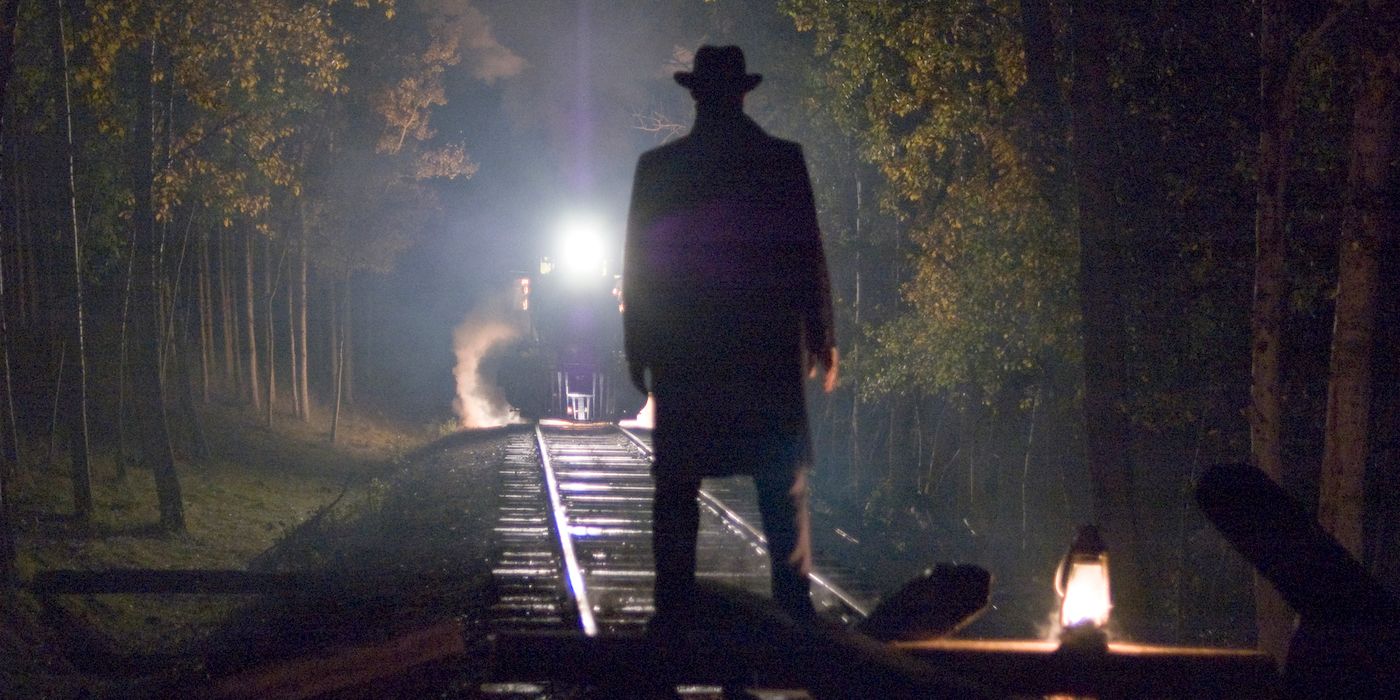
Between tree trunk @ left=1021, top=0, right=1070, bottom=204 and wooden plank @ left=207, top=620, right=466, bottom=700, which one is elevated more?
tree trunk @ left=1021, top=0, right=1070, bottom=204

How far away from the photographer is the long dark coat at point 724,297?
12.0ft

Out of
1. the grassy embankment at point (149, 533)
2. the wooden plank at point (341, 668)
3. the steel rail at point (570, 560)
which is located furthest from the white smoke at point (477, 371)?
the wooden plank at point (341, 668)

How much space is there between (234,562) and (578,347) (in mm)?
13480

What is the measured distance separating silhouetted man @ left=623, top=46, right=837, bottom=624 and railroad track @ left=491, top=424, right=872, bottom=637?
74 centimetres

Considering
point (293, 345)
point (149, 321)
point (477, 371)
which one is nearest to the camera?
point (149, 321)

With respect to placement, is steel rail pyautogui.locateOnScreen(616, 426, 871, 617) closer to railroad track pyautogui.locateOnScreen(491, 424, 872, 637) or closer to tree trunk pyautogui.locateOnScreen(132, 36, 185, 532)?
railroad track pyautogui.locateOnScreen(491, 424, 872, 637)

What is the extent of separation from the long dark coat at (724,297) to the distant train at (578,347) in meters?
24.2

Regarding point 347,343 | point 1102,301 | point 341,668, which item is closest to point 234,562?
point 1102,301

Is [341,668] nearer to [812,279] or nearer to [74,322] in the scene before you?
[812,279]

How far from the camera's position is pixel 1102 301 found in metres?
11.8

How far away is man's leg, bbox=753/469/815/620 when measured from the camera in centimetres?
370

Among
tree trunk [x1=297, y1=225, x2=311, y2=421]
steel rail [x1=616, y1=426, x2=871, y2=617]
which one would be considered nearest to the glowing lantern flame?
steel rail [x1=616, y1=426, x2=871, y2=617]

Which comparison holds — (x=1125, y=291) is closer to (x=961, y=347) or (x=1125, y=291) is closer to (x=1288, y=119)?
(x=961, y=347)

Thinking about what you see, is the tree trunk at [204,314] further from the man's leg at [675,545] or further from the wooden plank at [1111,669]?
the wooden plank at [1111,669]
